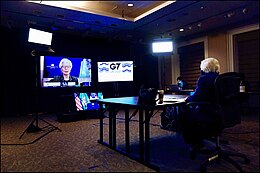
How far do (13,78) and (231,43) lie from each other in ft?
20.5

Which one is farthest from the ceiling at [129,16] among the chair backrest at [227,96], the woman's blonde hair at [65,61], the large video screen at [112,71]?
the chair backrest at [227,96]

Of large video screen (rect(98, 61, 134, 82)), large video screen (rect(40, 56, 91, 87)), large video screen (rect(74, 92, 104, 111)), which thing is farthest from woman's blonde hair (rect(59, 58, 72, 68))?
large video screen (rect(74, 92, 104, 111))

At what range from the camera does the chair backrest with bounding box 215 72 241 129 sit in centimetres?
188

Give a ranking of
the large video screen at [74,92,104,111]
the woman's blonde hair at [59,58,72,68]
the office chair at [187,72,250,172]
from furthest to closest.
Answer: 1. the woman's blonde hair at [59,58,72,68]
2. the large video screen at [74,92,104,111]
3. the office chair at [187,72,250,172]

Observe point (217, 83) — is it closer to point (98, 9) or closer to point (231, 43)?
point (98, 9)

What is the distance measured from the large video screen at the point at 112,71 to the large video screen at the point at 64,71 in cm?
45

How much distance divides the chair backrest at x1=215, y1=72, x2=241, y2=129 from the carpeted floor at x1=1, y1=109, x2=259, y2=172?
1.54 feet

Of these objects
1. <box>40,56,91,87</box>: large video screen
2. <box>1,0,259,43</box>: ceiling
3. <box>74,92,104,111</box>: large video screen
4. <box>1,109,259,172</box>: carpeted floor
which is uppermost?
<box>1,0,259,43</box>: ceiling

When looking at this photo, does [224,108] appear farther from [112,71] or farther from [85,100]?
[112,71]

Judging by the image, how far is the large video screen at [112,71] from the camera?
233 inches

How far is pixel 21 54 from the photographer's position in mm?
5703

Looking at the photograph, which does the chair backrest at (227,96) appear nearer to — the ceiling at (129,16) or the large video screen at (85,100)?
the ceiling at (129,16)

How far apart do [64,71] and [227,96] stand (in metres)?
4.78

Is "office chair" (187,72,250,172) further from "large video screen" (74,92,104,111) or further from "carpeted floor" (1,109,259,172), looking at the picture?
"large video screen" (74,92,104,111)
